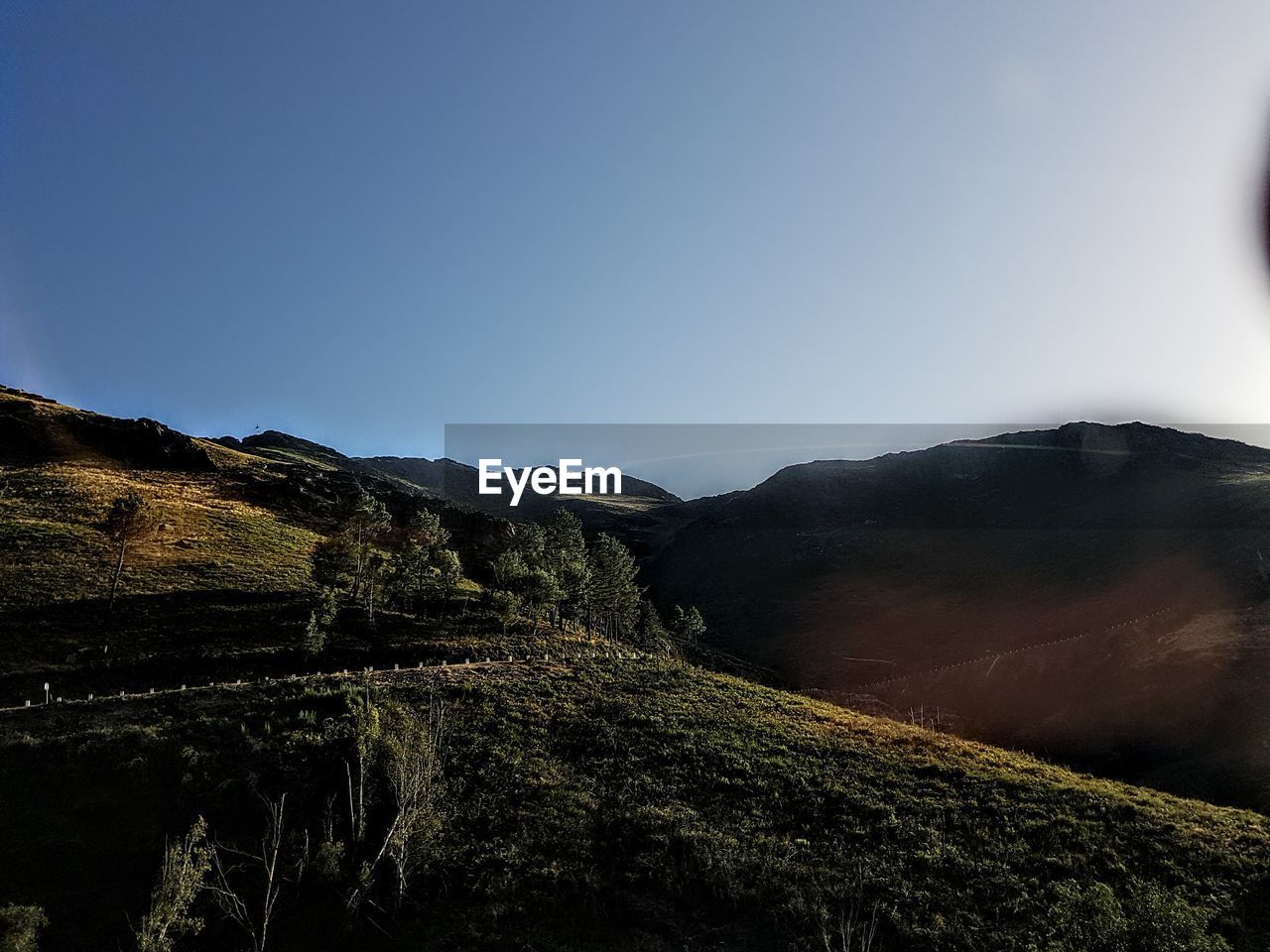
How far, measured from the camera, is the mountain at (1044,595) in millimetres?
52281

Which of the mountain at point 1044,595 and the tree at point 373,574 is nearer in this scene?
the mountain at point 1044,595

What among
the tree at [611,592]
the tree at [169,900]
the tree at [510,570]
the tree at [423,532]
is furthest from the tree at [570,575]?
the tree at [169,900]

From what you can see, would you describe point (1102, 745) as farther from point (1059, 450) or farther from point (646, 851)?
point (1059, 450)

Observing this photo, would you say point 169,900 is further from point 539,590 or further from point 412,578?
point 412,578

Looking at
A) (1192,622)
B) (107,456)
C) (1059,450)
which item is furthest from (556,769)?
(1059,450)

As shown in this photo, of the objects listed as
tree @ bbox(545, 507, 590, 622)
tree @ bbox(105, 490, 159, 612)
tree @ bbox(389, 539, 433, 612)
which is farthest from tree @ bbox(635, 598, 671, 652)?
tree @ bbox(105, 490, 159, 612)

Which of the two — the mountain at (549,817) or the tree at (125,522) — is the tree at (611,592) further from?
the tree at (125,522)

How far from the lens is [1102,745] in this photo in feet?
169

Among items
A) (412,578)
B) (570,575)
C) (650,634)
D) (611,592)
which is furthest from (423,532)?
(650,634)

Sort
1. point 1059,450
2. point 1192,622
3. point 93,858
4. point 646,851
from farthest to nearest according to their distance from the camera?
point 1059,450
point 1192,622
point 646,851
point 93,858

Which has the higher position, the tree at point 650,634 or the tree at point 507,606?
the tree at point 507,606

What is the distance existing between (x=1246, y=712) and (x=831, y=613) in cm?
8299

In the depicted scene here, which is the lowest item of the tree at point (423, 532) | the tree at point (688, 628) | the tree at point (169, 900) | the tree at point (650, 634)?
the tree at point (688, 628)

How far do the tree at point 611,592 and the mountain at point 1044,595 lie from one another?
27105mm
